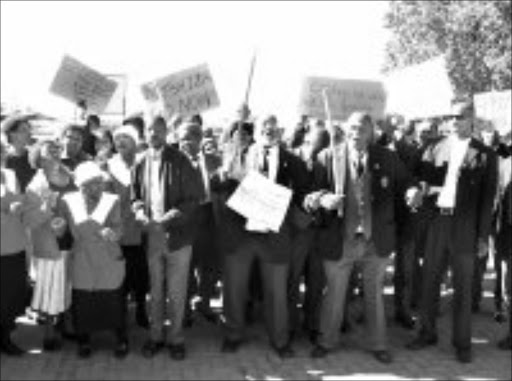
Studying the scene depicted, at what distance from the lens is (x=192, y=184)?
7699 mm

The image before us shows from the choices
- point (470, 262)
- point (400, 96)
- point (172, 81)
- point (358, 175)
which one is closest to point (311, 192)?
point (358, 175)

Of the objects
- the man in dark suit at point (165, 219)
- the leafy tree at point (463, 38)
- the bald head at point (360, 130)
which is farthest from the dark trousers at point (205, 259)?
the leafy tree at point (463, 38)

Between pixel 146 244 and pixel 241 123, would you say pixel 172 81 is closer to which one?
pixel 241 123

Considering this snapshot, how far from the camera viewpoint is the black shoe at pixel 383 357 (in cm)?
786

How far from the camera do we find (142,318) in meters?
8.91

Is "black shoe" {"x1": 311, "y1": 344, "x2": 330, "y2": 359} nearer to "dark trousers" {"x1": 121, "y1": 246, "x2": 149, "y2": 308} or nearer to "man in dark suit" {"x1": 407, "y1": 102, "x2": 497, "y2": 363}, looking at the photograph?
"man in dark suit" {"x1": 407, "y1": 102, "x2": 497, "y2": 363}

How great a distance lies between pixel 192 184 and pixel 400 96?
13.3 feet

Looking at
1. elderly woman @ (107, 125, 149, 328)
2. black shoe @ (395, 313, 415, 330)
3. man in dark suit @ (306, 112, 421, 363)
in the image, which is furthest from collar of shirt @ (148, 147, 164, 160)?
black shoe @ (395, 313, 415, 330)

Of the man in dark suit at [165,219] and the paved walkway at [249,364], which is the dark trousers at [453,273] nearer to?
the paved walkway at [249,364]

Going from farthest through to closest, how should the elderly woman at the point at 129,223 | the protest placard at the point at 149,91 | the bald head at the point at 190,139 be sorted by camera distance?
1. the protest placard at the point at 149,91
2. the bald head at the point at 190,139
3. the elderly woman at the point at 129,223

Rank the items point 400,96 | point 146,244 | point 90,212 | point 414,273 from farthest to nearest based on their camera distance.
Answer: point 400,96
point 414,273
point 146,244
point 90,212

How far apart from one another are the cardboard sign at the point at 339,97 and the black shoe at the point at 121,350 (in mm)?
2784

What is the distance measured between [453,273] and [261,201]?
1885 mm

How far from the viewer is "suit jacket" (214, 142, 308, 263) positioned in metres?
7.82
